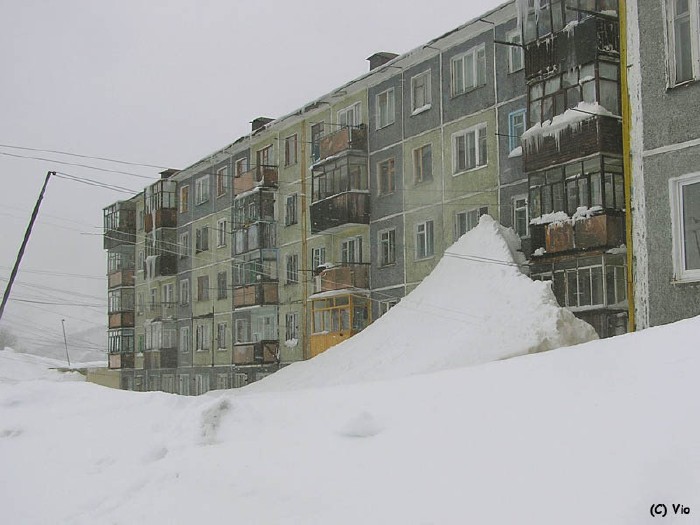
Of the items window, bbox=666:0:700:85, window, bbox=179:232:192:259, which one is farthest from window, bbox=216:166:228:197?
window, bbox=666:0:700:85

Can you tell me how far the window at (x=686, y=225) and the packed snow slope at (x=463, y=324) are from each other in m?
6.11

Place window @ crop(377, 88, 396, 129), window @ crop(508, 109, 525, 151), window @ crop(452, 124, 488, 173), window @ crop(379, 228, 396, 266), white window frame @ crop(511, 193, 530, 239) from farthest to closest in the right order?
window @ crop(377, 88, 396, 129), window @ crop(379, 228, 396, 266), window @ crop(452, 124, 488, 173), window @ crop(508, 109, 525, 151), white window frame @ crop(511, 193, 530, 239)

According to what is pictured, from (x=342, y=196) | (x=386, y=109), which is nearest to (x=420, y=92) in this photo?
(x=386, y=109)

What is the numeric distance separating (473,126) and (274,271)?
15.1m

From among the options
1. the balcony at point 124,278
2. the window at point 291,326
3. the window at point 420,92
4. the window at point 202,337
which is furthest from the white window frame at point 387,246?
the balcony at point 124,278

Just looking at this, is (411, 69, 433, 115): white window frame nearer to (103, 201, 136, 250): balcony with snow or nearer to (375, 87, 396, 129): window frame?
(375, 87, 396, 129): window frame

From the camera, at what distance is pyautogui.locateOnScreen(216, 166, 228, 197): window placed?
4688 centimetres

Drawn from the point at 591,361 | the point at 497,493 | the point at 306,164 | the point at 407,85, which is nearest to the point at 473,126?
the point at 407,85

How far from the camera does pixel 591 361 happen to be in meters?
8.59

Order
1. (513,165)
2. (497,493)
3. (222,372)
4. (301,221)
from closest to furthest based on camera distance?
(497,493)
(513,165)
(301,221)
(222,372)

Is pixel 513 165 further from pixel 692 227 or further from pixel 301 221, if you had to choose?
pixel 301 221

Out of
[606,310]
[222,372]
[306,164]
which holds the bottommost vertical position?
[222,372]

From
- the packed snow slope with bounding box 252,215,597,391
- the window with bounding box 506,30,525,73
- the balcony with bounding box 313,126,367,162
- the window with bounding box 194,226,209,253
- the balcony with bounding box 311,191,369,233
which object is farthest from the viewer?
the window with bounding box 194,226,209,253

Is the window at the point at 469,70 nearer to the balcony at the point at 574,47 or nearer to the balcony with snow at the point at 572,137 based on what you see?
the balcony at the point at 574,47
